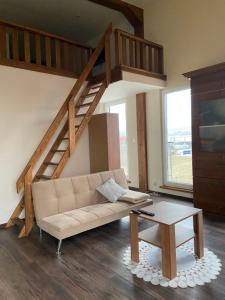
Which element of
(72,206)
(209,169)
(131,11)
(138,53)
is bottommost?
(72,206)

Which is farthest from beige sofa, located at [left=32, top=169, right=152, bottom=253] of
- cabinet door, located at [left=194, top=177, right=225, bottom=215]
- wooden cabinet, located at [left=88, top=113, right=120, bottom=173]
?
wooden cabinet, located at [left=88, top=113, right=120, bottom=173]

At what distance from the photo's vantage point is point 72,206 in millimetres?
3410

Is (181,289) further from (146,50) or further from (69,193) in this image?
(146,50)

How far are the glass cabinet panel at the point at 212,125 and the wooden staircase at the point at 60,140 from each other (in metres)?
1.85

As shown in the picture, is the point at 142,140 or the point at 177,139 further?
the point at 142,140

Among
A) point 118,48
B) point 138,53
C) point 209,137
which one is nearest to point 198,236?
point 209,137

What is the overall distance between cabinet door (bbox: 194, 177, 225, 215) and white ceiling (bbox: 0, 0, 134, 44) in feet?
14.3

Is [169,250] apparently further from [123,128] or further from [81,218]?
[123,128]

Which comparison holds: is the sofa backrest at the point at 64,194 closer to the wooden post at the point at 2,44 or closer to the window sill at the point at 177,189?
the window sill at the point at 177,189

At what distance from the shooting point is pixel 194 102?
3.98 m

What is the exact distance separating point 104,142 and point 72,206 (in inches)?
76.4

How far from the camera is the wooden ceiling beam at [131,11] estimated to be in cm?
484

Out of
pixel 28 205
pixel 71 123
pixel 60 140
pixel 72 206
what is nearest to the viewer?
pixel 28 205

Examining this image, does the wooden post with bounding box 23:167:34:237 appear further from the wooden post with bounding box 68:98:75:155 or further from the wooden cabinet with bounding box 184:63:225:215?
the wooden cabinet with bounding box 184:63:225:215
